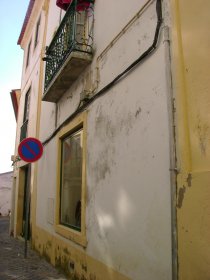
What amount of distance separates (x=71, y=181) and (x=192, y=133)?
3.86m

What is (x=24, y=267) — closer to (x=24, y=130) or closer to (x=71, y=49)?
(x=71, y=49)

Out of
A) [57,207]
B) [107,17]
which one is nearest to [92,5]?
[107,17]

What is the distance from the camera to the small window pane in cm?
602

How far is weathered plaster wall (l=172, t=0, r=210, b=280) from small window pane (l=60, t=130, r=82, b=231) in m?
3.15

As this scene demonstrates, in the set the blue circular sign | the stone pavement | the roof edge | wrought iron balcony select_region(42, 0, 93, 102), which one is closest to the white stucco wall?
the roof edge

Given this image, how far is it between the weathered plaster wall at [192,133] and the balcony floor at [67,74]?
2540 millimetres

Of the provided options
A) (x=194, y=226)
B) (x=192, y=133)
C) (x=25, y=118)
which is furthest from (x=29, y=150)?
(x=25, y=118)

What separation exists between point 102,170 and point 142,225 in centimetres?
136

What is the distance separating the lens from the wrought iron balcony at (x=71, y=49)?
5789mm

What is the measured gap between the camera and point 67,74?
20.9 ft

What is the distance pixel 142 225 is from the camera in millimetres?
3605

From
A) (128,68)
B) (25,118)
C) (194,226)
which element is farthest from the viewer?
(25,118)

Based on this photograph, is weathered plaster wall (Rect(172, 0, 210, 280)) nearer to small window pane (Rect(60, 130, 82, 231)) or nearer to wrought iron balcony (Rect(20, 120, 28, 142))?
small window pane (Rect(60, 130, 82, 231))

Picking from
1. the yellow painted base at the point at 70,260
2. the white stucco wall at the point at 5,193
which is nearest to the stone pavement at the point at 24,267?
the yellow painted base at the point at 70,260
